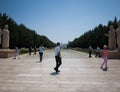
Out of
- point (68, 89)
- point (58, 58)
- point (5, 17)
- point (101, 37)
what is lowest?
point (68, 89)

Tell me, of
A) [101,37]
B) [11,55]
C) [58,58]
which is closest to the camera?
[58,58]

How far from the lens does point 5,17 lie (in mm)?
76188

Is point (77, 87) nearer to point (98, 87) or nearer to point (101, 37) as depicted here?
point (98, 87)

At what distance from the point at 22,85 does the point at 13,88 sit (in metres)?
0.64

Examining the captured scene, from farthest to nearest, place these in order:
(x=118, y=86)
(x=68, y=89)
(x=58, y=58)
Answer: (x=58, y=58), (x=118, y=86), (x=68, y=89)

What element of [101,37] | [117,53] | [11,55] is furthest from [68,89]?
[101,37]

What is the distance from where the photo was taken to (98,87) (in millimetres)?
8797

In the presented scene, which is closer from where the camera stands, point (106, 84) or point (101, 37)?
point (106, 84)

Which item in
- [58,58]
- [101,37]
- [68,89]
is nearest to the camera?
[68,89]

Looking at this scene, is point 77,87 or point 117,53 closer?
point 77,87

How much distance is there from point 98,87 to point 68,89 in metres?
1.30

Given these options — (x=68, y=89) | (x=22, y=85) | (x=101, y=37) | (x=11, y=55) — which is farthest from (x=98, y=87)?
(x=101, y=37)

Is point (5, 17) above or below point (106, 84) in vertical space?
above

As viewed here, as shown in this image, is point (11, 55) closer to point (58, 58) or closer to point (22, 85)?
point (58, 58)
